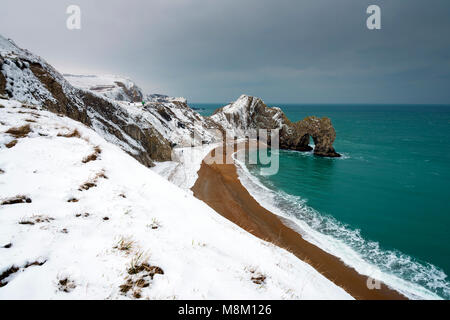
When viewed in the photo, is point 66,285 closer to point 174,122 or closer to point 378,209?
point 378,209

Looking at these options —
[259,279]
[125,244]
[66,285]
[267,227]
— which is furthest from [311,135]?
[66,285]

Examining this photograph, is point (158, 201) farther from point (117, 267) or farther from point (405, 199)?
point (405, 199)

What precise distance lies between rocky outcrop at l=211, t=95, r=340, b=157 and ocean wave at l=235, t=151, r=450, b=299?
118 feet

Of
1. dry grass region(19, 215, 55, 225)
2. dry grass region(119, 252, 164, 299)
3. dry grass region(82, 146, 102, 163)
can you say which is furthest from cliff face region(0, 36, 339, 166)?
dry grass region(119, 252, 164, 299)

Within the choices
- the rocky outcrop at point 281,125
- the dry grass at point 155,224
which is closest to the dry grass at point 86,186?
the dry grass at point 155,224

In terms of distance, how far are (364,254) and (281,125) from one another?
179 ft

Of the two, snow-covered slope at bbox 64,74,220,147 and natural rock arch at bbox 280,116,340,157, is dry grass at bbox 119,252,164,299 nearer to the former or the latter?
snow-covered slope at bbox 64,74,220,147

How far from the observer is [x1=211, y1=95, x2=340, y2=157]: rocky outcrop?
5231cm

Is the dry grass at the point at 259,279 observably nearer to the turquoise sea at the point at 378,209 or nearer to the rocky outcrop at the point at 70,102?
the turquoise sea at the point at 378,209

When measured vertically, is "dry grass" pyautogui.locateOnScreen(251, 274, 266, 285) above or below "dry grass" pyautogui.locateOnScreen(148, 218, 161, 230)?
below

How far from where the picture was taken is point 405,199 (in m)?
26.4

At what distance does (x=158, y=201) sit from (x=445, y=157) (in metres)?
74.9

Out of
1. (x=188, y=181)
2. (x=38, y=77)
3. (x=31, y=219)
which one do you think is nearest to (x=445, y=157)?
(x=188, y=181)

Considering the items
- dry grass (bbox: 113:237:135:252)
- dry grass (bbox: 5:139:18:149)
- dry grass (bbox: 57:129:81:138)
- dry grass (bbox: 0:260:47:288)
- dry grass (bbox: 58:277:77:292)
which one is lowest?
dry grass (bbox: 113:237:135:252)
